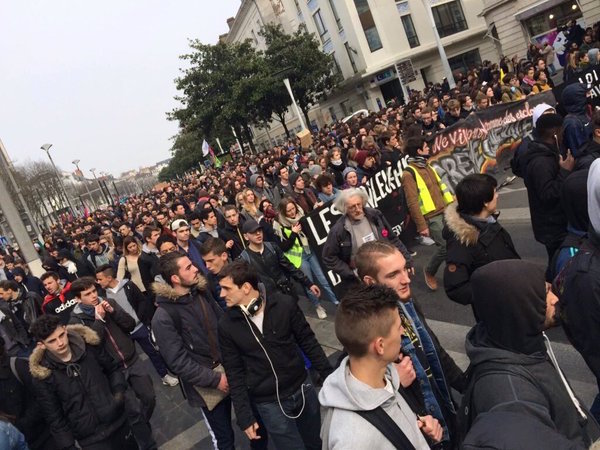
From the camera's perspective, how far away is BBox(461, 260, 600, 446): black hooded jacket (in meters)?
1.70

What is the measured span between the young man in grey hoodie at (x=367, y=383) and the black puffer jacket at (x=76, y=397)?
→ 7.55ft

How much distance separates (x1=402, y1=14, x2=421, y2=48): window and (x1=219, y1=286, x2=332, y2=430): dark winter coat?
39829mm

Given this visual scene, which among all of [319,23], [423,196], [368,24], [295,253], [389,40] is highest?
[319,23]

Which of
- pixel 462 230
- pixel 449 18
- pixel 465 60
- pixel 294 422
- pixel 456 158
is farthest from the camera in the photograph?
pixel 465 60

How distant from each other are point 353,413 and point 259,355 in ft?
4.41

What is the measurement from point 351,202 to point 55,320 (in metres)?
2.73

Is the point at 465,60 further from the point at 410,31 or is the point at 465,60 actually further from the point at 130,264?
the point at 130,264

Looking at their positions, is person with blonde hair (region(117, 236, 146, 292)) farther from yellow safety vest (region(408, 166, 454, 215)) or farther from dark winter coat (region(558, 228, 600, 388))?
dark winter coat (region(558, 228, 600, 388))

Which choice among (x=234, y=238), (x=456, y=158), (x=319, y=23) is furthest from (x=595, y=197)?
(x=319, y=23)

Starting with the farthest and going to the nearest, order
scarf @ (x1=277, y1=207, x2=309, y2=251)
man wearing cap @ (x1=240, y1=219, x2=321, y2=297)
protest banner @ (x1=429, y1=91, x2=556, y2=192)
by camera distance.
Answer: protest banner @ (x1=429, y1=91, x2=556, y2=192)
scarf @ (x1=277, y1=207, x2=309, y2=251)
man wearing cap @ (x1=240, y1=219, x2=321, y2=297)

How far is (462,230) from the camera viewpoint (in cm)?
325

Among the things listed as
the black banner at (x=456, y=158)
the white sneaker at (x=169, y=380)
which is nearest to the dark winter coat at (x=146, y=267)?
the white sneaker at (x=169, y=380)

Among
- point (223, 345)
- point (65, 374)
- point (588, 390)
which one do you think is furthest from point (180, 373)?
point (588, 390)

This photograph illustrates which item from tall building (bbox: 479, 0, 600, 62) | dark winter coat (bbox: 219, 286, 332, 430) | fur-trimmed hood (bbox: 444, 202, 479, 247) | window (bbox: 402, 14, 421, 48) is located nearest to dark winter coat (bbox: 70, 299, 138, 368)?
dark winter coat (bbox: 219, 286, 332, 430)
